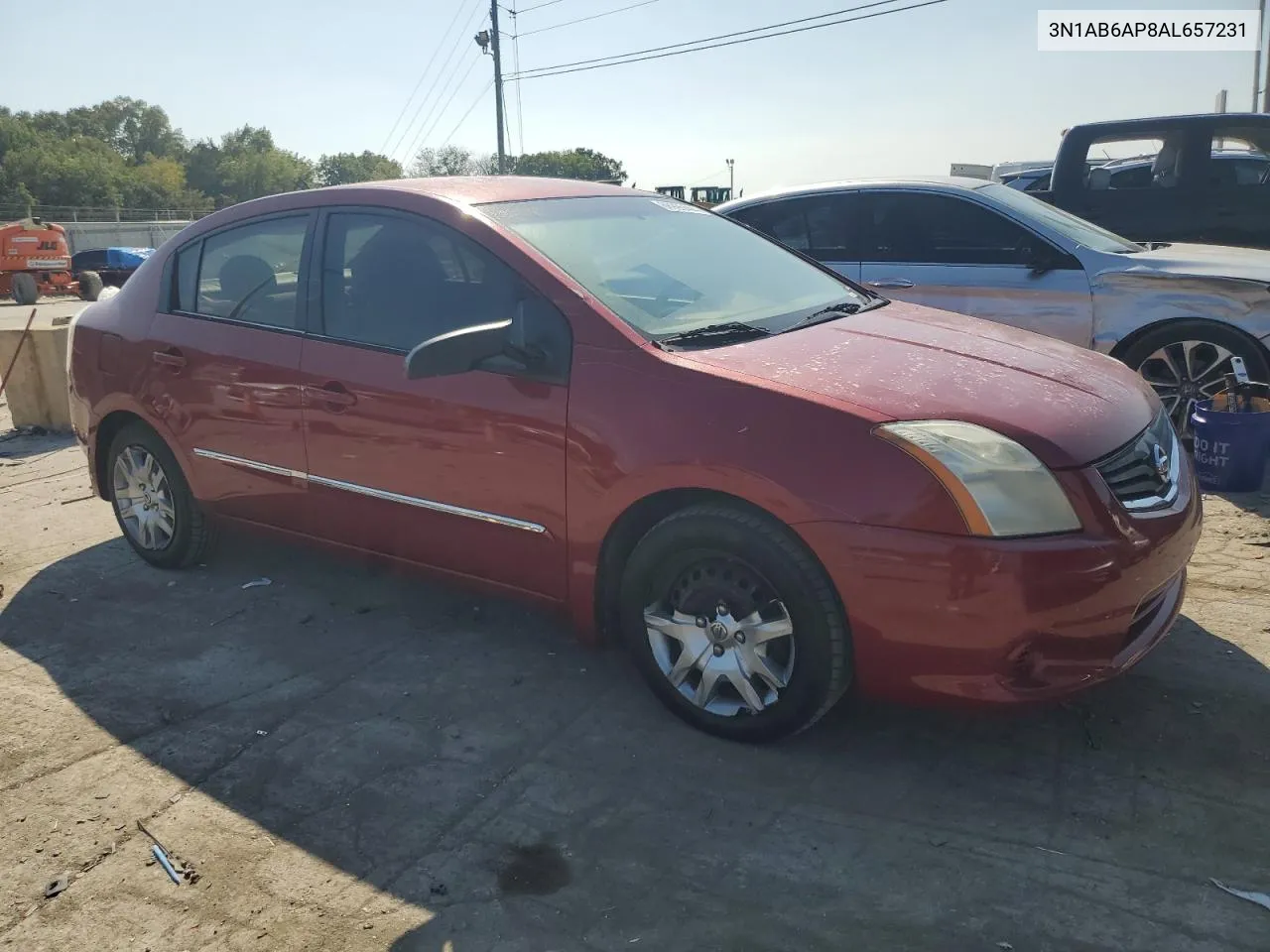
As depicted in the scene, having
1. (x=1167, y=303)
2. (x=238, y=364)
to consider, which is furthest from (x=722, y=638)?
(x=1167, y=303)

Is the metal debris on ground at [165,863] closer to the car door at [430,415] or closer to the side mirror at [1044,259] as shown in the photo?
the car door at [430,415]

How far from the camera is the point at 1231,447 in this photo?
5.51 m

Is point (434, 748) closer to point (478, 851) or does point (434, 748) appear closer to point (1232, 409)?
point (478, 851)

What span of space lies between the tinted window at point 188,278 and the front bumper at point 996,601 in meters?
3.17

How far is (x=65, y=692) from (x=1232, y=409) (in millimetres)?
5764

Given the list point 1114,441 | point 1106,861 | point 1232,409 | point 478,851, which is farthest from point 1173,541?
point 1232,409

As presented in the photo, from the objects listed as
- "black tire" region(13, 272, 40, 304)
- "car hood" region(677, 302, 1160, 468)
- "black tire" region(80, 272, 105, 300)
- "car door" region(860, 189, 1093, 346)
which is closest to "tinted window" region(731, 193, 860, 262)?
"car door" region(860, 189, 1093, 346)

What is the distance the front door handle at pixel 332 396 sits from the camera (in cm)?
394

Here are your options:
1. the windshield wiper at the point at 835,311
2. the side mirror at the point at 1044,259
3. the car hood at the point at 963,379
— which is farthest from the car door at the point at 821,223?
the car hood at the point at 963,379

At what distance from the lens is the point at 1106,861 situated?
265cm

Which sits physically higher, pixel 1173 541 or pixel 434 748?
pixel 1173 541

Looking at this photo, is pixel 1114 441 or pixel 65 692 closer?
pixel 1114 441

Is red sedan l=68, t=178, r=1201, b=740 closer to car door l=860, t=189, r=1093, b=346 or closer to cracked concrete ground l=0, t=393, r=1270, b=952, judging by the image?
cracked concrete ground l=0, t=393, r=1270, b=952

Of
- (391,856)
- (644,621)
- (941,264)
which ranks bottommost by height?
(391,856)
